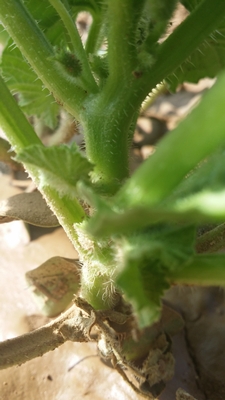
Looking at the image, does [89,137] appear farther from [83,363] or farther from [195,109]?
[83,363]

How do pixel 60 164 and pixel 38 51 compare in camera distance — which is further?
pixel 38 51

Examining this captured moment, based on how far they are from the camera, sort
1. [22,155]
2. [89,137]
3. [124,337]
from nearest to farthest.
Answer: [22,155] → [89,137] → [124,337]

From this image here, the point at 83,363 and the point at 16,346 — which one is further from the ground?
the point at 16,346

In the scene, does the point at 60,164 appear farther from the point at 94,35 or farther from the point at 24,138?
the point at 94,35

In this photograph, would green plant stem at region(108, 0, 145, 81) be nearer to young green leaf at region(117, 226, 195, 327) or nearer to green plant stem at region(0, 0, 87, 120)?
green plant stem at region(0, 0, 87, 120)

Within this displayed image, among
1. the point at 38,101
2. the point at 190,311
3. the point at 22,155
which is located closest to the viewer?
the point at 22,155

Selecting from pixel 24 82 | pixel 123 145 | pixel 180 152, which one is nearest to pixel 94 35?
pixel 24 82

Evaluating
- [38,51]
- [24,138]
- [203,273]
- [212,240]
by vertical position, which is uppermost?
[38,51]

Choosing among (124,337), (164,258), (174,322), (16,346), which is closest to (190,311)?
(174,322)
